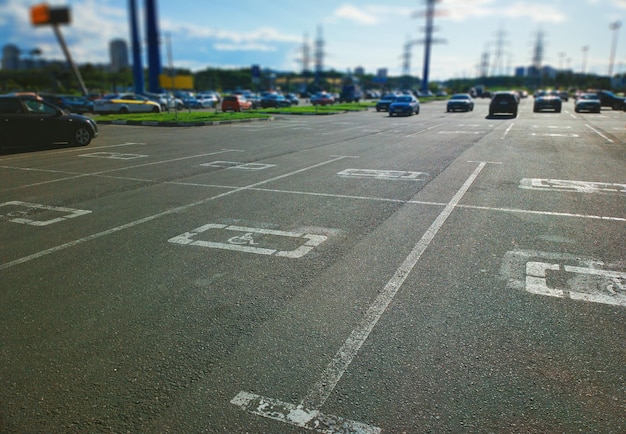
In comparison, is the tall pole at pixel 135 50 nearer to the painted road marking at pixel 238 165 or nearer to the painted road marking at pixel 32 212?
the painted road marking at pixel 238 165

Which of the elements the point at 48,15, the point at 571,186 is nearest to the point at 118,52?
the point at 48,15

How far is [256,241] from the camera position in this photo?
599 centimetres

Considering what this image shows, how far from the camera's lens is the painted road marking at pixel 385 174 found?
34.1 feet

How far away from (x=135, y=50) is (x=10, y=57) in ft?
204

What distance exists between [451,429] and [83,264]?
167 inches

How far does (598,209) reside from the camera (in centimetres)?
754

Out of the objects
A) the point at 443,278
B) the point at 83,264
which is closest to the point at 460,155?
the point at 443,278

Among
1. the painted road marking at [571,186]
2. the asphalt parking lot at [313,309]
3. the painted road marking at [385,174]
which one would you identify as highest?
the painted road marking at [571,186]

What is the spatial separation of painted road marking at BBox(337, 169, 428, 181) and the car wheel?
985 centimetres

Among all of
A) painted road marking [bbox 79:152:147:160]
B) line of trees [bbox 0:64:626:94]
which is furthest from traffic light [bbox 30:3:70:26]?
line of trees [bbox 0:64:626:94]

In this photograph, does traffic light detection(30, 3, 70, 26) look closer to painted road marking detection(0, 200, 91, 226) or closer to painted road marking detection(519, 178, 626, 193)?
painted road marking detection(0, 200, 91, 226)

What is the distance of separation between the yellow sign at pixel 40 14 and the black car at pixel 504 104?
1115 inches

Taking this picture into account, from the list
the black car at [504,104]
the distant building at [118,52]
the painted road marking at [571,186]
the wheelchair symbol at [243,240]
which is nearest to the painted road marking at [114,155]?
the wheelchair symbol at [243,240]

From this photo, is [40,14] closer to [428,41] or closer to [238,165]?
[238,165]
